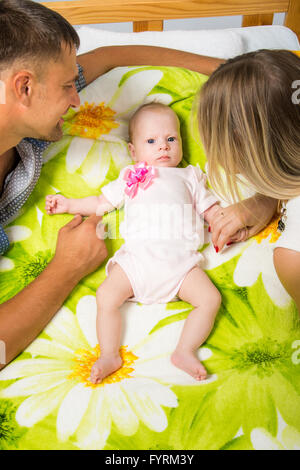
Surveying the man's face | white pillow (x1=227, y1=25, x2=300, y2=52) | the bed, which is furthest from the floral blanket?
white pillow (x1=227, y1=25, x2=300, y2=52)

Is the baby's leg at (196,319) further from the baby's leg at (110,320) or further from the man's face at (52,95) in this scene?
the man's face at (52,95)

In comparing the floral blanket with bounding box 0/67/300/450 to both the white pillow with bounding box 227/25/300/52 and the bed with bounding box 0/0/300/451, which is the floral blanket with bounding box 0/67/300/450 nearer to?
the bed with bounding box 0/0/300/451

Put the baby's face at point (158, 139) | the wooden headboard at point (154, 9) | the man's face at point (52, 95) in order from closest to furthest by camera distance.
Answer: the man's face at point (52, 95), the baby's face at point (158, 139), the wooden headboard at point (154, 9)

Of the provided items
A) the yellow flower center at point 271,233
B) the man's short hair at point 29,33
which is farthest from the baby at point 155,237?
the man's short hair at point 29,33

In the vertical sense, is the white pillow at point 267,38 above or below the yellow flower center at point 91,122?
above

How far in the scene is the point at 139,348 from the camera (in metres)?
1.10

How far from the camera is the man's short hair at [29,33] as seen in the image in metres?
1.07

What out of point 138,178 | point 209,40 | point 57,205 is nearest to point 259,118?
point 138,178

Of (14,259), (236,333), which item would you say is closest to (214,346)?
(236,333)

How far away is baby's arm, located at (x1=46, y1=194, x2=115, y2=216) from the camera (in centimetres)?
136

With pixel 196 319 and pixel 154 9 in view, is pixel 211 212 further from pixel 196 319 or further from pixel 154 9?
pixel 154 9

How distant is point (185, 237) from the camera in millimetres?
1271

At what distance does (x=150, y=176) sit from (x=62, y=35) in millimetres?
457

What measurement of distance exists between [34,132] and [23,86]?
0.46 ft
